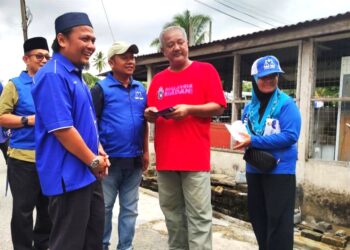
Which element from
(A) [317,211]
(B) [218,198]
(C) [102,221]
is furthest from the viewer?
(B) [218,198]

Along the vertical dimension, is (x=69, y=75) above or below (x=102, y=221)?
above

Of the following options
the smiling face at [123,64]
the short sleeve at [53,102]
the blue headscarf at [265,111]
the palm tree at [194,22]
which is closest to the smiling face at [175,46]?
the smiling face at [123,64]

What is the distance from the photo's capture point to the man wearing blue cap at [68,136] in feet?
6.63

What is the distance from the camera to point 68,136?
2.02 meters

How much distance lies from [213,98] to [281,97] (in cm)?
53

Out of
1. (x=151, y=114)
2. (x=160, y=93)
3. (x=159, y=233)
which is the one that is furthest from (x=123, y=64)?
(x=159, y=233)

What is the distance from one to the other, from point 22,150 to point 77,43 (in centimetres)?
129

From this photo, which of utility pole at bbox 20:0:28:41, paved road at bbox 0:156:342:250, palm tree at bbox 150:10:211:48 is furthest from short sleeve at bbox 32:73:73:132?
palm tree at bbox 150:10:211:48

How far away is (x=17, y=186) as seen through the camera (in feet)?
9.89

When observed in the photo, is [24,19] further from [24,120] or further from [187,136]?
[187,136]

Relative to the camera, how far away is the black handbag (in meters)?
2.70

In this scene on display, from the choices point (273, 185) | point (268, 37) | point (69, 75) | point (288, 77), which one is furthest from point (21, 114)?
point (288, 77)

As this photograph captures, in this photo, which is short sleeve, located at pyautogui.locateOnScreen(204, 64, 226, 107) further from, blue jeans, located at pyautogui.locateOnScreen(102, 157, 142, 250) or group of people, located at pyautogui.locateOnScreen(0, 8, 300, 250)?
blue jeans, located at pyautogui.locateOnScreen(102, 157, 142, 250)

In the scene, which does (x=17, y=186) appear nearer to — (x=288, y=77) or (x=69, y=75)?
(x=69, y=75)
